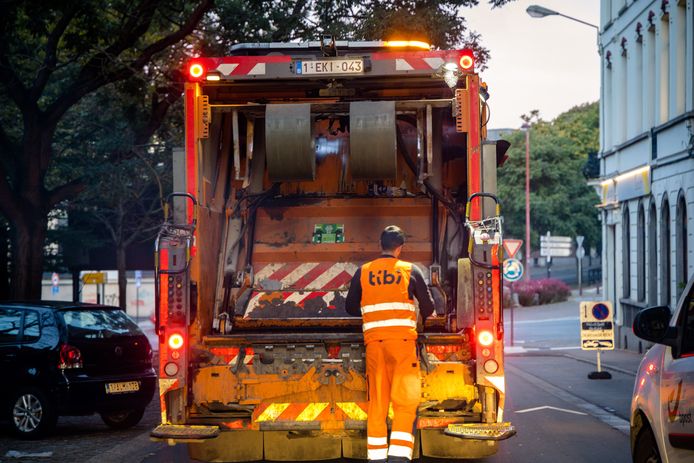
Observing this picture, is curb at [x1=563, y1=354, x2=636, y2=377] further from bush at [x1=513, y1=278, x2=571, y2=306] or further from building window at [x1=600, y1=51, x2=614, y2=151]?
bush at [x1=513, y1=278, x2=571, y2=306]

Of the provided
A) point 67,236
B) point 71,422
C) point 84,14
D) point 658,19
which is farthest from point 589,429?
point 67,236

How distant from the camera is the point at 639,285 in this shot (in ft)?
91.5

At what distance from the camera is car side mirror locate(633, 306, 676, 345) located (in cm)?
631

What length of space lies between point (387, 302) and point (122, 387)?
17.6ft

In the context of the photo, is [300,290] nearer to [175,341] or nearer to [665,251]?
[175,341]

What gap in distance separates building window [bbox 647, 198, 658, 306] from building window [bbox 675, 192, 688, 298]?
249 cm

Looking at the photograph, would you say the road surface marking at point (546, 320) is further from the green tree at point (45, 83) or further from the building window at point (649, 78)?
the green tree at point (45, 83)

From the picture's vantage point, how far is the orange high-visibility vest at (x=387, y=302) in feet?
26.7

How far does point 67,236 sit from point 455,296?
29.3m

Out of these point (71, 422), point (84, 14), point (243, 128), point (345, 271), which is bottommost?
point (71, 422)

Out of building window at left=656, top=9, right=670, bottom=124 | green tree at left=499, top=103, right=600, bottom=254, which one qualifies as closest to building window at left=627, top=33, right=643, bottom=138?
building window at left=656, top=9, right=670, bottom=124

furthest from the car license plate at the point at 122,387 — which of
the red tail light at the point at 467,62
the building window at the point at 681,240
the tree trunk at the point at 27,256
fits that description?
the building window at the point at 681,240

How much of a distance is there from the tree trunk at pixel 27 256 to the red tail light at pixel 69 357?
24.3ft

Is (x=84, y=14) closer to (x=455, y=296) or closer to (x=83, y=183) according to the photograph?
(x=83, y=183)
